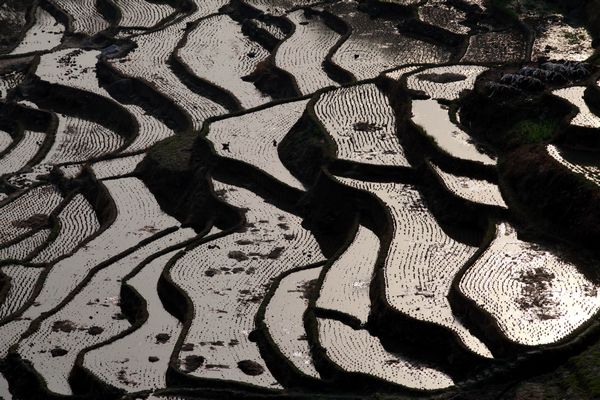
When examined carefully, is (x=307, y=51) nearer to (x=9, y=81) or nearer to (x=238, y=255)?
(x=9, y=81)

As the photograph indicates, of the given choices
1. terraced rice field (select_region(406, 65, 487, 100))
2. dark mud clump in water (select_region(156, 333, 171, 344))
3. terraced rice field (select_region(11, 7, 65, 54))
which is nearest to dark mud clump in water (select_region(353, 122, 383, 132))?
terraced rice field (select_region(406, 65, 487, 100))

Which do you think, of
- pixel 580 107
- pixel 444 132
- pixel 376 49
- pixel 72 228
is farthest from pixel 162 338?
pixel 376 49

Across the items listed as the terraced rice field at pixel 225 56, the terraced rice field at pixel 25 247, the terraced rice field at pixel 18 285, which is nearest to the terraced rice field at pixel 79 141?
the terraced rice field at pixel 225 56

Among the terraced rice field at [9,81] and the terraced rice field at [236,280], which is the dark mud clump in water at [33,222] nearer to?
the terraced rice field at [236,280]

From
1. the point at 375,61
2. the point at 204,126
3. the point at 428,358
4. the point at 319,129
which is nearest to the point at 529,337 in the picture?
the point at 428,358

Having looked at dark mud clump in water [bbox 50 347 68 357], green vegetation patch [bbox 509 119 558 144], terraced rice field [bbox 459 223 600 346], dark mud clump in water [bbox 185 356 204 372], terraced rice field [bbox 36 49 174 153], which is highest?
terraced rice field [bbox 459 223 600 346]

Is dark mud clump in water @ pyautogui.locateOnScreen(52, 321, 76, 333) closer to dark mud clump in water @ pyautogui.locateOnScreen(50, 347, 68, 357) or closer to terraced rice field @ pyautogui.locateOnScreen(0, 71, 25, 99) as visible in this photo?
dark mud clump in water @ pyautogui.locateOnScreen(50, 347, 68, 357)
